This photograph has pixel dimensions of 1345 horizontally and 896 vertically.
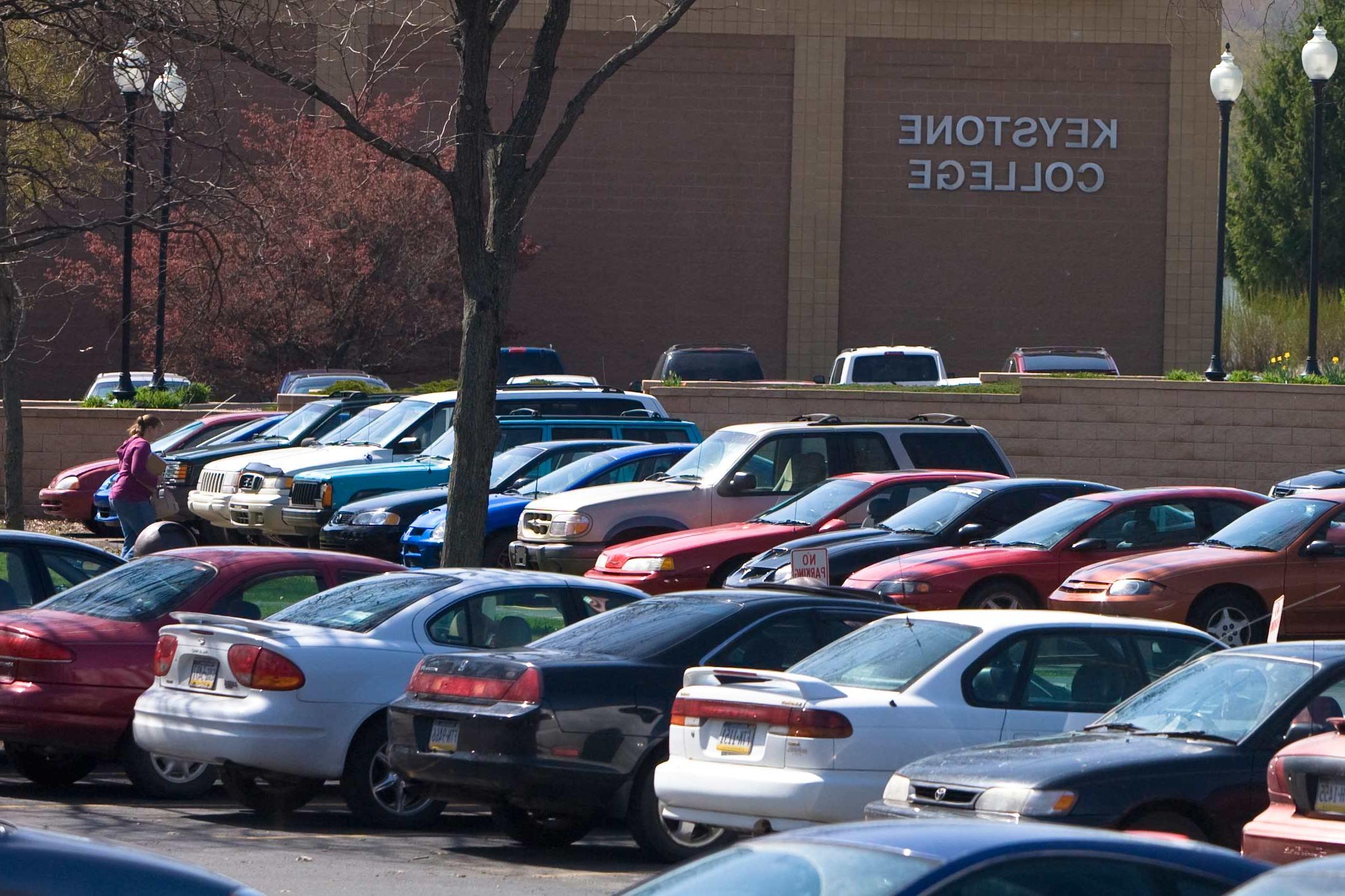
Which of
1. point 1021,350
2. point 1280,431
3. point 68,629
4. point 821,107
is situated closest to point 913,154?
point 821,107

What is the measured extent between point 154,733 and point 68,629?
3.67 feet

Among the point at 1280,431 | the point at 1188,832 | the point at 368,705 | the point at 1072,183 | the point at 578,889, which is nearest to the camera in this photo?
the point at 1188,832

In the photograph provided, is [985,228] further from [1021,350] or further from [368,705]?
[368,705]

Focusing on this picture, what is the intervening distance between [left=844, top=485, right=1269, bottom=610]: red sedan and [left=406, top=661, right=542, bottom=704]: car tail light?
5.77m

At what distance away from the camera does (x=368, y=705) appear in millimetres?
9586

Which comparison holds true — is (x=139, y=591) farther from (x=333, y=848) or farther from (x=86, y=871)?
(x=86, y=871)

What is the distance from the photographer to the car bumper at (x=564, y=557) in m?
16.6

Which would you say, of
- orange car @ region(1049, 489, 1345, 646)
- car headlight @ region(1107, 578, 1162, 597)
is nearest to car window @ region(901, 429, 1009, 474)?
orange car @ region(1049, 489, 1345, 646)

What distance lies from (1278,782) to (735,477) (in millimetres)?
10595

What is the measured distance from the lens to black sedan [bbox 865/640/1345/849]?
705 cm

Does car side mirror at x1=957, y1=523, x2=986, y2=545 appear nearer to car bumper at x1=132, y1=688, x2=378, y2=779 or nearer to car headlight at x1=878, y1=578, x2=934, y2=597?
car headlight at x1=878, y1=578, x2=934, y2=597

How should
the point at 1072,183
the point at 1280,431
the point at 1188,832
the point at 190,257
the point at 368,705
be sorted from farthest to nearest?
1. the point at 1072,183
2. the point at 190,257
3. the point at 1280,431
4. the point at 368,705
5. the point at 1188,832

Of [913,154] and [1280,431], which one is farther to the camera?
[913,154]

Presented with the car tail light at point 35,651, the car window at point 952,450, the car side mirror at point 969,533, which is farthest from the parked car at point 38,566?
the car window at point 952,450
